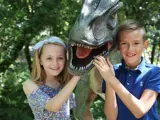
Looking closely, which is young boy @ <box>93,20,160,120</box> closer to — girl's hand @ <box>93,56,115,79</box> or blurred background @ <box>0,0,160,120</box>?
girl's hand @ <box>93,56,115,79</box>

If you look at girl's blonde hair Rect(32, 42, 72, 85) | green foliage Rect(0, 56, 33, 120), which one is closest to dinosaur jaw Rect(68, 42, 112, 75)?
girl's blonde hair Rect(32, 42, 72, 85)

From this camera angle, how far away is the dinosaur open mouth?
209 centimetres

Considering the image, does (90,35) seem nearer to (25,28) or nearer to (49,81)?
(49,81)

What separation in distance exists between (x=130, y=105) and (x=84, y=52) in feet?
1.52

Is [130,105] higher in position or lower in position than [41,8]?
lower

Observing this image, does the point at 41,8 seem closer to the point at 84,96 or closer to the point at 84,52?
the point at 84,96

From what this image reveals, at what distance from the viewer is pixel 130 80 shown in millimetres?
2350

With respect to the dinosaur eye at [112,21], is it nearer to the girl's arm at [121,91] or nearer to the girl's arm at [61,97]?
the girl's arm at [121,91]

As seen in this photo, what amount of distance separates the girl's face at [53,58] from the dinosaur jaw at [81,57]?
0.80 feet

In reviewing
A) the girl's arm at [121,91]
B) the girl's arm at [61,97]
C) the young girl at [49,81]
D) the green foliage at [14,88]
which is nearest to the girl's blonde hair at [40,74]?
the young girl at [49,81]

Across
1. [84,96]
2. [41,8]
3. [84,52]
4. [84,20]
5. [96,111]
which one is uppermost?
[41,8]

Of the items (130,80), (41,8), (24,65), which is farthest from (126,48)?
(24,65)

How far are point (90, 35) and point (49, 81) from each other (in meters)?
0.67

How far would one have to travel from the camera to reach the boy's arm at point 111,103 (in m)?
2.31
